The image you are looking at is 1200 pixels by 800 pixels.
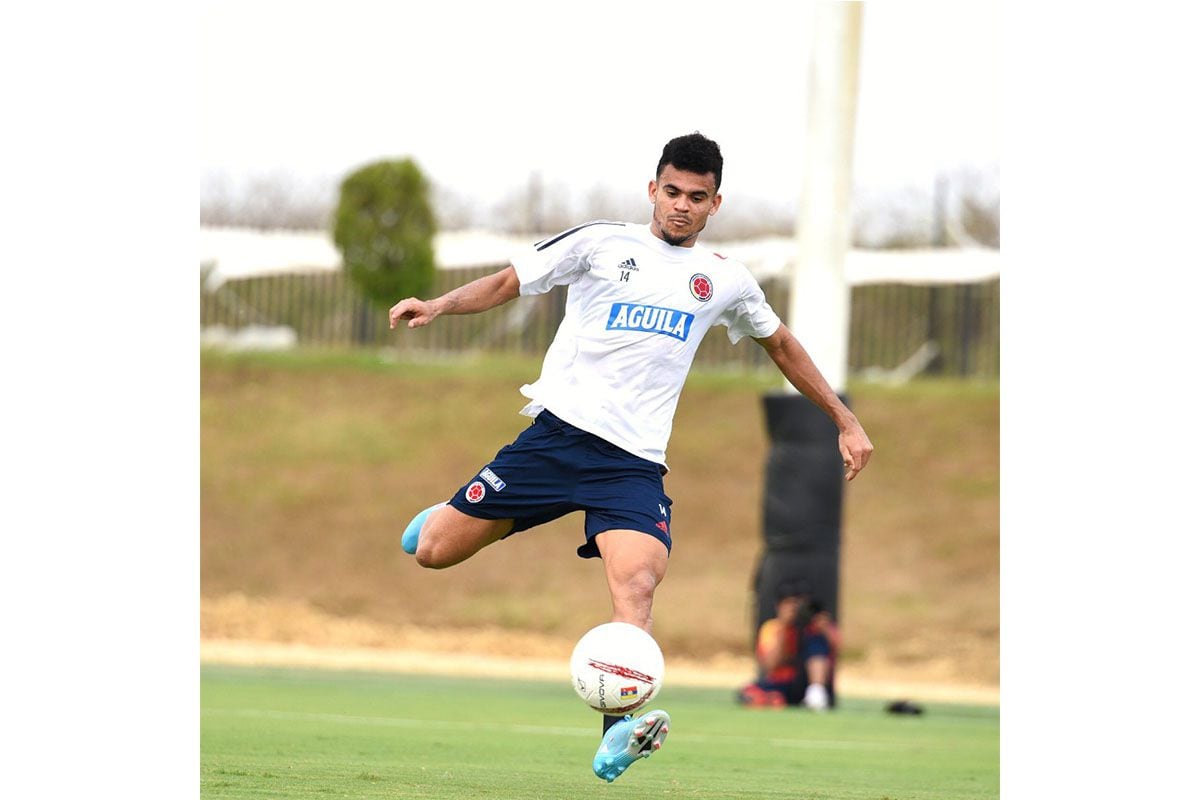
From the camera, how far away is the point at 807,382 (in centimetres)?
724

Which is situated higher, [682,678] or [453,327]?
[453,327]

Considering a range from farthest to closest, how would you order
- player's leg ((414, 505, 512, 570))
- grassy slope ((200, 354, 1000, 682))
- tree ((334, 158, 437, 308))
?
tree ((334, 158, 437, 308)), grassy slope ((200, 354, 1000, 682)), player's leg ((414, 505, 512, 570))

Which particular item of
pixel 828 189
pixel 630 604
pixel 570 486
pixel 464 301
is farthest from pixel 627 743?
pixel 828 189

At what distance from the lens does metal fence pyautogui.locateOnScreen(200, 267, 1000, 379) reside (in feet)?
84.8

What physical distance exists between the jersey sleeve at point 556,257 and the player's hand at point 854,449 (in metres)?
1.32

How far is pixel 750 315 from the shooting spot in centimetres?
702

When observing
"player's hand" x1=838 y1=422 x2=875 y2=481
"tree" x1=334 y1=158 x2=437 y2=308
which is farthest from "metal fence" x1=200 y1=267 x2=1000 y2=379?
"player's hand" x1=838 y1=422 x2=875 y2=481

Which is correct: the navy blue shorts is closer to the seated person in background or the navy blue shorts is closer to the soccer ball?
the soccer ball

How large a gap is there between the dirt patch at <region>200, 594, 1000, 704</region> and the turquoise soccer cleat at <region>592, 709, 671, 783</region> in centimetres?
1126

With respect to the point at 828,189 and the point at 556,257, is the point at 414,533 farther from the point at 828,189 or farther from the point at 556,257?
the point at 828,189

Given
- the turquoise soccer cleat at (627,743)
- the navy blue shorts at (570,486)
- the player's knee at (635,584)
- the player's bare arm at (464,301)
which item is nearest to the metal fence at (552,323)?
the navy blue shorts at (570,486)
